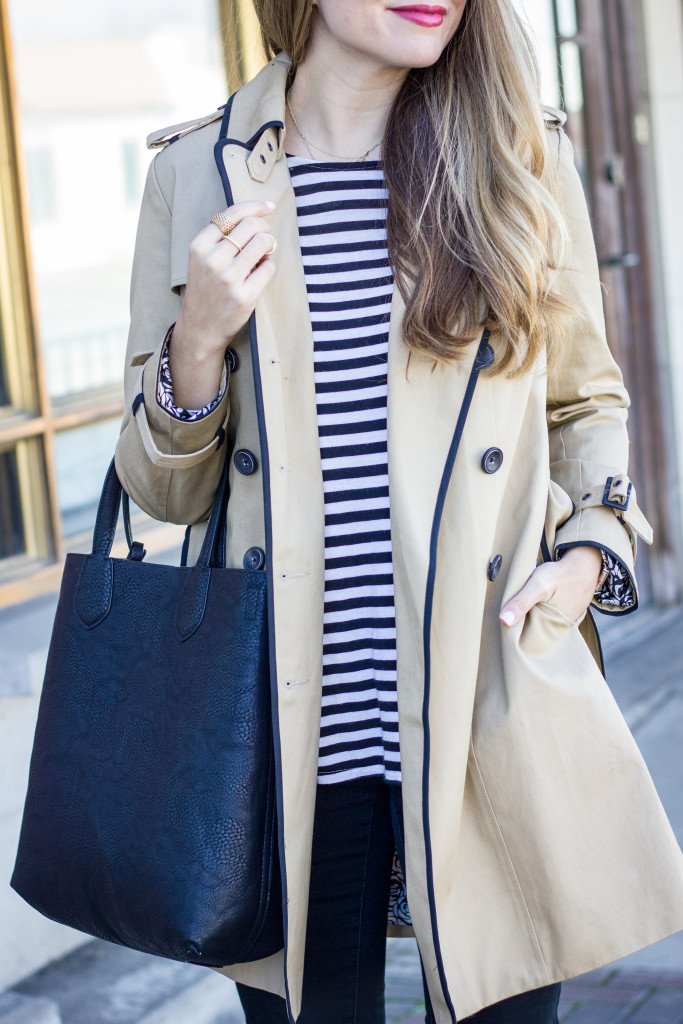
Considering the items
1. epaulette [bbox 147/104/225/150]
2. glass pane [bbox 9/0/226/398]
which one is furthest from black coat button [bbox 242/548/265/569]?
glass pane [bbox 9/0/226/398]

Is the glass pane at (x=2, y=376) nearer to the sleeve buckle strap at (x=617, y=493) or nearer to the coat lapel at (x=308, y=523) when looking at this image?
the coat lapel at (x=308, y=523)

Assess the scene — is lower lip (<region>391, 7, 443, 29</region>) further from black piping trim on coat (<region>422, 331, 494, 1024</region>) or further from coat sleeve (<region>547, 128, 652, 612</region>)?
black piping trim on coat (<region>422, 331, 494, 1024</region>)

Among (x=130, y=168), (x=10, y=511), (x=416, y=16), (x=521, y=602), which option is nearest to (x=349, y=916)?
(x=521, y=602)

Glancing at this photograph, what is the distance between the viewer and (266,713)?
1.50 metres

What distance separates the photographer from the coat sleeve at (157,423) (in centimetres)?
158

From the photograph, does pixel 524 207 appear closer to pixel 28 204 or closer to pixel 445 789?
pixel 445 789

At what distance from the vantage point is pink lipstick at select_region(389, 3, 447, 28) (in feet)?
5.27

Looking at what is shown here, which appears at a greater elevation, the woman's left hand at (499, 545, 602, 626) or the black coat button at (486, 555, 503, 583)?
the black coat button at (486, 555, 503, 583)

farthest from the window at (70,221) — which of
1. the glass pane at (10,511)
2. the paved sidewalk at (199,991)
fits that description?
the paved sidewalk at (199,991)

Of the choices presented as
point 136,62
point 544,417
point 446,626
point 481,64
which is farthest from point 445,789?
point 136,62

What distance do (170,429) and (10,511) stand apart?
173cm

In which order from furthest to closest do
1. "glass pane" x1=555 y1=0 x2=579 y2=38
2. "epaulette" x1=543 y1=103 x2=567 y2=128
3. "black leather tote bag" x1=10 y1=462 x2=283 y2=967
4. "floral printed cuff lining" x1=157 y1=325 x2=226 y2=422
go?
1. "glass pane" x1=555 y1=0 x2=579 y2=38
2. "epaulette" x1=543 y1=103 x2=567 y2=128
3. "floral printed cuff lining" x1=157 y1=325 x2=226 y2=422
4. "black leather tote bag" x1=10 y1=462 x2=283 y2=967

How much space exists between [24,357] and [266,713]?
1.94 metres

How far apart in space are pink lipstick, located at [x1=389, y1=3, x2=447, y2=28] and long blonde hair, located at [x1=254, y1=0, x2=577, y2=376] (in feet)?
0.36
